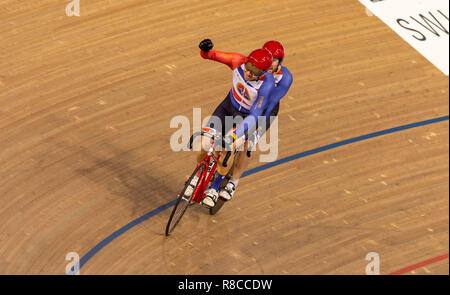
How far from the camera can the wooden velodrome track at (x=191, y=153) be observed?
623cm

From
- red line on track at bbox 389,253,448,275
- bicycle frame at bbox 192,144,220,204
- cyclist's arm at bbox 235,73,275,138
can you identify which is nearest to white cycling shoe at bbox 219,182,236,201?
bicycle frame at bbox 192,144,220,204

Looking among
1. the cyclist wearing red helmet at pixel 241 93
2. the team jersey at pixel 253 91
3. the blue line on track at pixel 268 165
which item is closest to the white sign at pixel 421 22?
the blue line on track at pixel 268 165

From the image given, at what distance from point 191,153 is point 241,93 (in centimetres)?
129

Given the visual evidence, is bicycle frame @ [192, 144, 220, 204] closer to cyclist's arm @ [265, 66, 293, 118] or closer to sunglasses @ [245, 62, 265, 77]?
cyclist's arm @ [265, 66, 293, 118]

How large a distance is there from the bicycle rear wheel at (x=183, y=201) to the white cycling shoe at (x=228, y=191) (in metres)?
0.31

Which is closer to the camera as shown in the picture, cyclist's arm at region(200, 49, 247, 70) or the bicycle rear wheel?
cyclist's arm at region(200, 49, 247, 70)

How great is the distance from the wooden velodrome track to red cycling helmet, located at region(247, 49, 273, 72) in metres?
1.52

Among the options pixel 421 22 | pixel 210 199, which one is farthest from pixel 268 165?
pixel 421 22

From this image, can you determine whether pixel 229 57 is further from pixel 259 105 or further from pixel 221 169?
pixel 221 169

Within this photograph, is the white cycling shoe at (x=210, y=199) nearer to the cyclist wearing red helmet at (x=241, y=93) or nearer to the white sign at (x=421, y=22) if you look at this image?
the cyclist wearing red helmet at (x=241, y=93)

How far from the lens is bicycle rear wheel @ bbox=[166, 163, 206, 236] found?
239 inches

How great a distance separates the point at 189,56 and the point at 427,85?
8.21 ft

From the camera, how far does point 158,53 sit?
26.6ft
